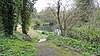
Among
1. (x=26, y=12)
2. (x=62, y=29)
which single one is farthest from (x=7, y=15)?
(x=62, y=29)

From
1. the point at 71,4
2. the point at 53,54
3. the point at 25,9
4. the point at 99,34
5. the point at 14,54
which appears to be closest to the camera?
the point at 14,54

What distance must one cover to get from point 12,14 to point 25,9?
882 centimetres

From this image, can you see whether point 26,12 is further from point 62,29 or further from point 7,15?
point 7,15

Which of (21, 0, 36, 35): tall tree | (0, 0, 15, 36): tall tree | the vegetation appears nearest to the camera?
the vegetation

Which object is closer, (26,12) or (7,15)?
(7,15)

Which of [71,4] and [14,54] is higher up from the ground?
[71,4]

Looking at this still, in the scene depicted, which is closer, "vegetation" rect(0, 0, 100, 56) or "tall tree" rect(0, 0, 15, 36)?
"vegetation" rect(0, 0, 100, 56)

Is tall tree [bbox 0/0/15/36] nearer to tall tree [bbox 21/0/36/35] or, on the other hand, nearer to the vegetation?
the vegetation

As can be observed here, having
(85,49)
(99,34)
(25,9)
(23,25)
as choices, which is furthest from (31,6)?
(85,49)

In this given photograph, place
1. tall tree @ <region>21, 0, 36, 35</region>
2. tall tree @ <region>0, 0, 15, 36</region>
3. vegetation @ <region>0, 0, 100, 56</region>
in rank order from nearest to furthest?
1. vegetation @ <region>0, 0, 100, 56</region>
2. tall tree @ <region>0, 0, 15, 36</region>
3. tall tree @ <region>21, 0, 36, 35</region>

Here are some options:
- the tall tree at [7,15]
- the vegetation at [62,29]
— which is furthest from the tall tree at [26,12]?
the tall tree at [7,15]

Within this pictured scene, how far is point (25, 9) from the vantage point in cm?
2747

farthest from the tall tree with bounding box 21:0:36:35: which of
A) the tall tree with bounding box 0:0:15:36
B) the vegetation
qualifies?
the tall tree with bounding box 0:0:15:36

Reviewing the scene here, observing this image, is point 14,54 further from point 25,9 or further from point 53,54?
point 25,9
